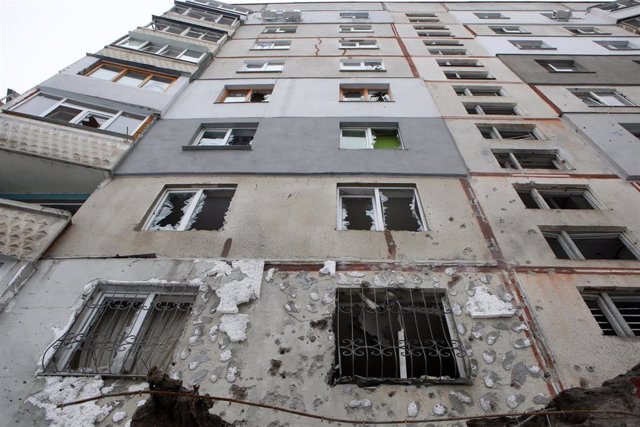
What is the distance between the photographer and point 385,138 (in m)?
8.17

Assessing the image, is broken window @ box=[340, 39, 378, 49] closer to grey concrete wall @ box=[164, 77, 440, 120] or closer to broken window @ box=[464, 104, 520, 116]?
grey concrete wall @ box=[164, 77, 440, 120]

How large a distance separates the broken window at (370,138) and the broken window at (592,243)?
3672 millimetres

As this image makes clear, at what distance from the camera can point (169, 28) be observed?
1386 centimetres

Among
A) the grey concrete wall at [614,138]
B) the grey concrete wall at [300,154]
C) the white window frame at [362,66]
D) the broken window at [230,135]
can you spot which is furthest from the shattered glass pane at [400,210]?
the white window frame at [362,66]

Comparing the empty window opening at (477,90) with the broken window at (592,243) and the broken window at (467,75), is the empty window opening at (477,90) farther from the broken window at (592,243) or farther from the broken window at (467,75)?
the broken window at (592,243)

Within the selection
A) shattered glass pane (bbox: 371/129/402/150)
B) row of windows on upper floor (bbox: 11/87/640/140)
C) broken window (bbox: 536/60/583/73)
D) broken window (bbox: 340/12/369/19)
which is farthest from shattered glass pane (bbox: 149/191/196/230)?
broken window (bbox: 340/12/369/19)

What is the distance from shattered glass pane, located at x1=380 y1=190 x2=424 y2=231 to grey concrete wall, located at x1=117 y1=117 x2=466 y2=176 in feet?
1.54

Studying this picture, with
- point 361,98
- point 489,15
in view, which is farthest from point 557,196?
point 489,15

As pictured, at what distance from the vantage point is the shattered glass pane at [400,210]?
18.9 ft

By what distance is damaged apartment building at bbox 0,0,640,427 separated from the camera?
3650mm

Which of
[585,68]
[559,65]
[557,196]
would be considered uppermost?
[559,65]

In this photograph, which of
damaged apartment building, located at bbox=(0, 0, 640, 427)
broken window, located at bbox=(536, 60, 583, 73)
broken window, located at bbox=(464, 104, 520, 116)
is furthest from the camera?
broken window, located at bbox=(536, 60, 583, 73)

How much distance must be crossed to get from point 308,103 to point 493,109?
17.2ft

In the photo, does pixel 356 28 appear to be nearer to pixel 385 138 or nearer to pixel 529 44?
pixel 529 44
